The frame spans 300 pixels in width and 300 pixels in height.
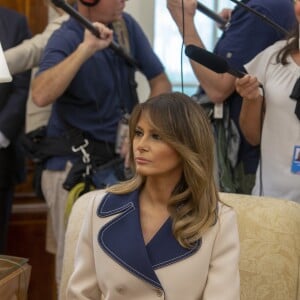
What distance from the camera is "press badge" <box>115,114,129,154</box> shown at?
2410 millimetres

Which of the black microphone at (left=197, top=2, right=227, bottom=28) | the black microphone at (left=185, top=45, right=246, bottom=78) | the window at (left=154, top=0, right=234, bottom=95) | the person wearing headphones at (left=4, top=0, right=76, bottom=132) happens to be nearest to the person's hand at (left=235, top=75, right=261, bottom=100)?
the black microphone at (left=185, top=45, right=246, bottom=78)

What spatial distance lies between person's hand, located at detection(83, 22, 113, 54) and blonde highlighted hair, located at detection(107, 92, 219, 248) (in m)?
0.78

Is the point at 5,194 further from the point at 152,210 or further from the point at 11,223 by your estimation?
the point at 152,210

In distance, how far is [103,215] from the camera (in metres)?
1.57

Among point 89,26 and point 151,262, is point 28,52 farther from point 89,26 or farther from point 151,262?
point 151,262

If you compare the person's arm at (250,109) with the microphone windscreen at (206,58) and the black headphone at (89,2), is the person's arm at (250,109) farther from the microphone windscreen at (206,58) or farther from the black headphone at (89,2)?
the black headphone at (89,2)

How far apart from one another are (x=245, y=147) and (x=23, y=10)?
1.30m

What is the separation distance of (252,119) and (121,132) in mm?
525

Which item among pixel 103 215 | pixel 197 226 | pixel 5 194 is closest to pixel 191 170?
pixel 197 226

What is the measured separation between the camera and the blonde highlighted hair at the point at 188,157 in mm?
1468

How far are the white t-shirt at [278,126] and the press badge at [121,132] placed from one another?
1.70 feet

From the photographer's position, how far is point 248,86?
1919 mm

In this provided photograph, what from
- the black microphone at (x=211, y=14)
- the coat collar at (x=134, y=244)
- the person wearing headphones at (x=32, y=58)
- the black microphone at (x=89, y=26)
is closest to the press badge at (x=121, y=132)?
the black microphone at (x=89, y=26)

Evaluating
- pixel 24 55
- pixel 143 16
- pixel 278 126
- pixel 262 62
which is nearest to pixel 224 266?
pixel 278 126
